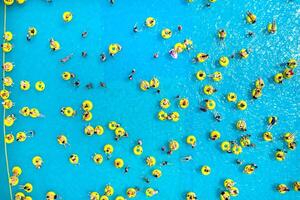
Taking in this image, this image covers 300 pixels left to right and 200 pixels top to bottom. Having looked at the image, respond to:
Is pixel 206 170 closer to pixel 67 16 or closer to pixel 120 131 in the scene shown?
pixel 120 131

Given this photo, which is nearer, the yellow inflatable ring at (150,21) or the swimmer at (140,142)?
the yellow inflatable ring at (150,21)

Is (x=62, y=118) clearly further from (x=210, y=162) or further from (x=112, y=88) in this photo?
(x=210, y=162)

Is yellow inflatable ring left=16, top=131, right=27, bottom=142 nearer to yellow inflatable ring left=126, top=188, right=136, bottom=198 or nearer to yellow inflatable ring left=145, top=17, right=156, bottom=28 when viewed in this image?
yellow inflatable ring left=126, top=188, right=136, bottom=198

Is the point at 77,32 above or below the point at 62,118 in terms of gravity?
above

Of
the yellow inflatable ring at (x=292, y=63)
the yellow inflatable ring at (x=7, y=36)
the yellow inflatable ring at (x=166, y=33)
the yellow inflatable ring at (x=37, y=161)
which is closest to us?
the yellow inflatable ring at (x=292, y=63)

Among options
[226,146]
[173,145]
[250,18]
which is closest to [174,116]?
[173,145]

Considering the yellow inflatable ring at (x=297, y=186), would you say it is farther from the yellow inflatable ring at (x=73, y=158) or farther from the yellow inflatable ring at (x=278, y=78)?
the yellow inflatable ring at (x=73, y=158)

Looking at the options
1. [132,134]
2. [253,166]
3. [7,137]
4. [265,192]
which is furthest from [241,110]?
[7,137]

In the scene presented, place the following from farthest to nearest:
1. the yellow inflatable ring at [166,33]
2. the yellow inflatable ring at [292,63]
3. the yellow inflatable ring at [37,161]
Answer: the yellow inflatable ring at [37,161] → the yellow inflatable ring at [166,33] → the yellow inflatable ring at [292,63]

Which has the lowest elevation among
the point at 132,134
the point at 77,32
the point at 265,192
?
the point at 265,192

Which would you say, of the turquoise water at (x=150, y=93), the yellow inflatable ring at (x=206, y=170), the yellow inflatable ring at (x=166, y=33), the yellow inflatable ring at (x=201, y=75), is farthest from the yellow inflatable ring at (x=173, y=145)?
the yellow inflatable ring at (x=166, y=33)
